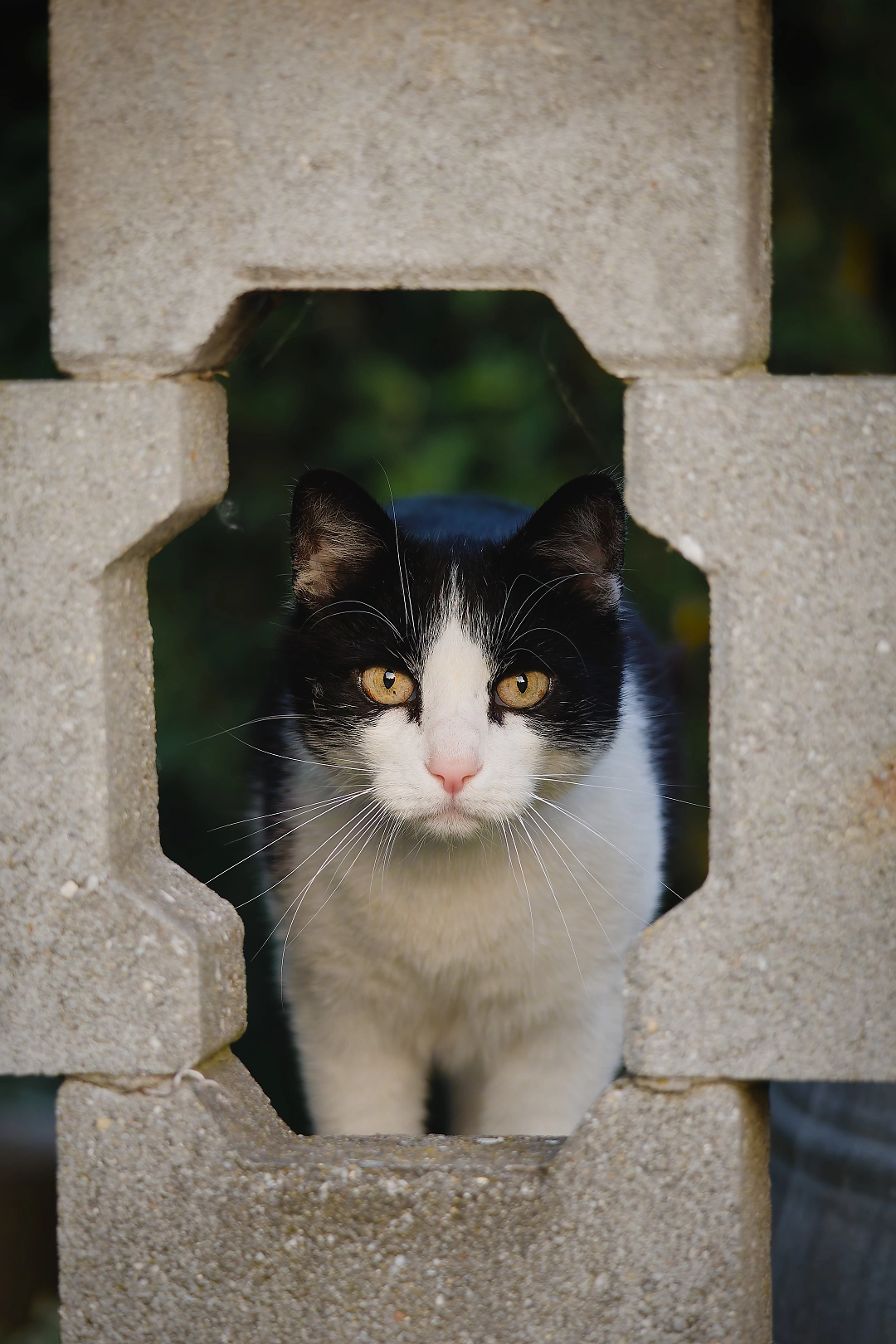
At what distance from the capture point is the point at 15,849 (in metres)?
1.66

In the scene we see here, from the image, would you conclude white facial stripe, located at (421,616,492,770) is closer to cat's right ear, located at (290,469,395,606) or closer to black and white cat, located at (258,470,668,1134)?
black and white cat, located at (258,470,668,1134)

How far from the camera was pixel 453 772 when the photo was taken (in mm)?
1733

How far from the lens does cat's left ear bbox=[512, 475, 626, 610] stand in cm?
192

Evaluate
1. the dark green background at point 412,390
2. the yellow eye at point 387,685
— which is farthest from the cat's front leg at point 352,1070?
the dark green background at point 412,390

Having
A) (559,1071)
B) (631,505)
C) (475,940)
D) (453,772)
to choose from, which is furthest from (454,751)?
(559,1071)

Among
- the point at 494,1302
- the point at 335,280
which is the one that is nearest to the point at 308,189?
the point at 335,280

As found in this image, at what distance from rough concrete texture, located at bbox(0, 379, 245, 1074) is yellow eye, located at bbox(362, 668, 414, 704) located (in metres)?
0.38

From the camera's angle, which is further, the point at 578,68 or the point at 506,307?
the point at 506,307

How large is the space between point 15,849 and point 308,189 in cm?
85

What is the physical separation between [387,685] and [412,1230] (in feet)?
2.32

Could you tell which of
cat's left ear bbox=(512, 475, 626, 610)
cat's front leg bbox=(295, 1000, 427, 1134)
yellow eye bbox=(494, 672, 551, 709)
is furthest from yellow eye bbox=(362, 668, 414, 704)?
cat's front leg bbox=(295, 1000, 427, 1134)

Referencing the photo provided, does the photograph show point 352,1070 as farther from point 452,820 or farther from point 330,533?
point 330,533

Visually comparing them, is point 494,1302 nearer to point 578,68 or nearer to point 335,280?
point 335,280

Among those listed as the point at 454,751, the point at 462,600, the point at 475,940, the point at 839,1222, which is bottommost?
the point at 839,1222
